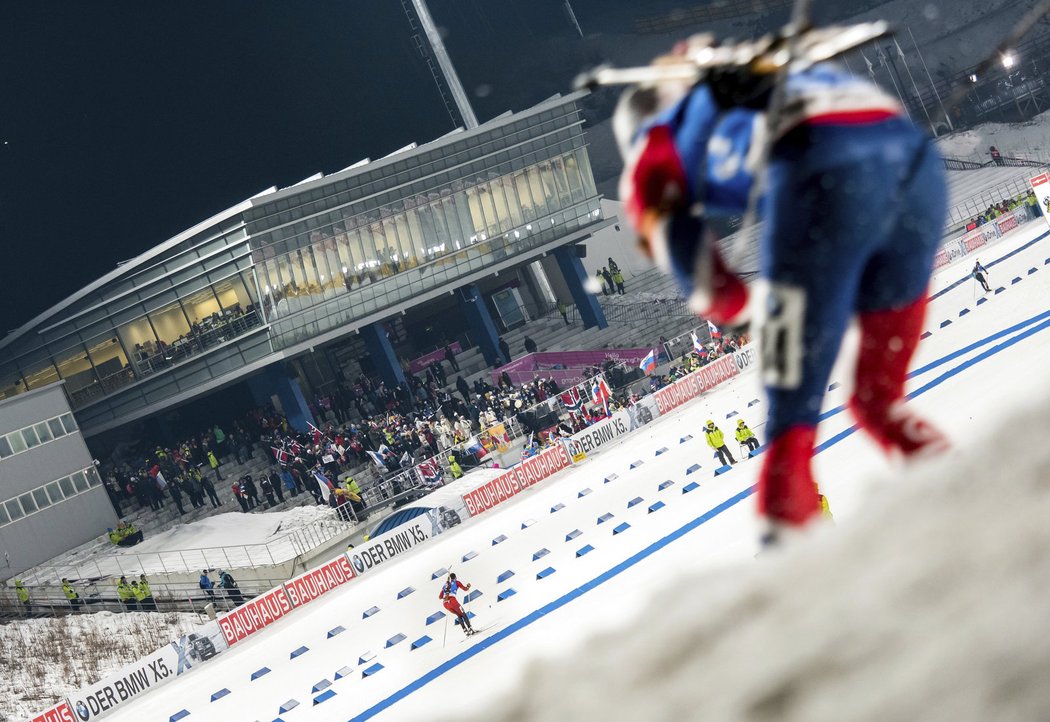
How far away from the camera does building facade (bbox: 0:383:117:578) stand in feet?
88.7

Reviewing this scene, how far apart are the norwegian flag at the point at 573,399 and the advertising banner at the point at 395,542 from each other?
12.5 feet

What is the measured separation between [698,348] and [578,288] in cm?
267

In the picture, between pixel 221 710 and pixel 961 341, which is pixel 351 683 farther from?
pixel 961 341

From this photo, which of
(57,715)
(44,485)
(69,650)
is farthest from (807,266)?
(44,485)

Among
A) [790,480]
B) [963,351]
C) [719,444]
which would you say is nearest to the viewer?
[790,480]

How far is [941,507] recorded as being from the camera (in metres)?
2.20

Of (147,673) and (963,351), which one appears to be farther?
(147,673)

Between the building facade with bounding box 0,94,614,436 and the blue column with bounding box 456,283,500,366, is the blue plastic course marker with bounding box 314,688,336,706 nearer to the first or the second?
the building facade with bounding box 0,94,614,436

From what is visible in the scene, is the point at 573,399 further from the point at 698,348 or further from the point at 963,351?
the point at 963,351

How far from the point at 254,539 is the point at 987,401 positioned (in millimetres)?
20485

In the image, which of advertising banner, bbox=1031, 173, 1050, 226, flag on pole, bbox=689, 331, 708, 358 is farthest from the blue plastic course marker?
advertising banner, bbox=1031, 173, 1050, 226

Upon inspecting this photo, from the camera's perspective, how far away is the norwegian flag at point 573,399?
71.8 ft

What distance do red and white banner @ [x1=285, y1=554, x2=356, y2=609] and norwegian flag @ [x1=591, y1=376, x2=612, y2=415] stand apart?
589cm

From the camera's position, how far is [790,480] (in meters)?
2.91
